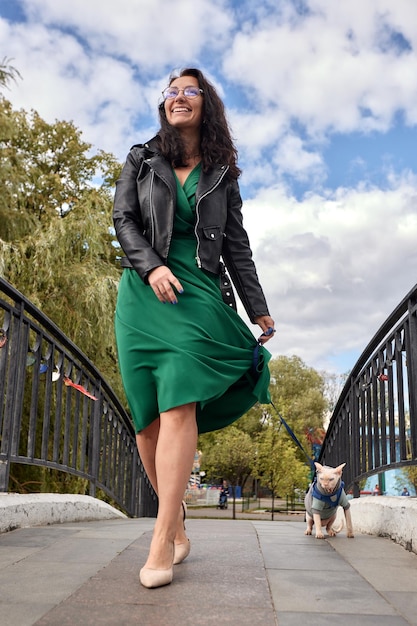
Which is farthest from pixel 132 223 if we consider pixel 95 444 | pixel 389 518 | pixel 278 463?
pixel 278 463

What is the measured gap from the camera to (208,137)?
276 cm

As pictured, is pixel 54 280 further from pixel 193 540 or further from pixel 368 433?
pixel 193 540

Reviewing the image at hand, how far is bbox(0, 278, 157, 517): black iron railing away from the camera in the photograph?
3.62 metres

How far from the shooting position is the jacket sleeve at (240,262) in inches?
112

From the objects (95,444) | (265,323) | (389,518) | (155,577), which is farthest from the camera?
(95,444)

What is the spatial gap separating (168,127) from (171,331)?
989 millimetres

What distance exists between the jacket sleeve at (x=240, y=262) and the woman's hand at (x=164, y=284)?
0.55 meters

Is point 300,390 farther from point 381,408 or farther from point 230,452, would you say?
point 381,408

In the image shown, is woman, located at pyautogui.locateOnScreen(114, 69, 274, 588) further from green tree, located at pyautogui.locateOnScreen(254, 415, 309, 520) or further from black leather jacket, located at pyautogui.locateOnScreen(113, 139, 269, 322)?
green tree, located at pyautogui.locateOnScreen(254, 415, 309, 520)

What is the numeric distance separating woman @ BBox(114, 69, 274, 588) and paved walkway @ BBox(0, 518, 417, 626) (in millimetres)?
183

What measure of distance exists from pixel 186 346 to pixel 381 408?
7.61 ft

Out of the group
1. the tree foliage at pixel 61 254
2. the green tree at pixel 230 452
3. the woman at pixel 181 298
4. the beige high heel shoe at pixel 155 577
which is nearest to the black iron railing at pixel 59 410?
the woman at pixel 181 298

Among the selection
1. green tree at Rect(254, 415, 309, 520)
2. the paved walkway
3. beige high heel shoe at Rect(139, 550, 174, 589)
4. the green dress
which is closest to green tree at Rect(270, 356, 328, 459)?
green tree at Rect(254, 415, 309, 520)

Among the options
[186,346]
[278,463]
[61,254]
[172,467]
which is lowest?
[278,463]
